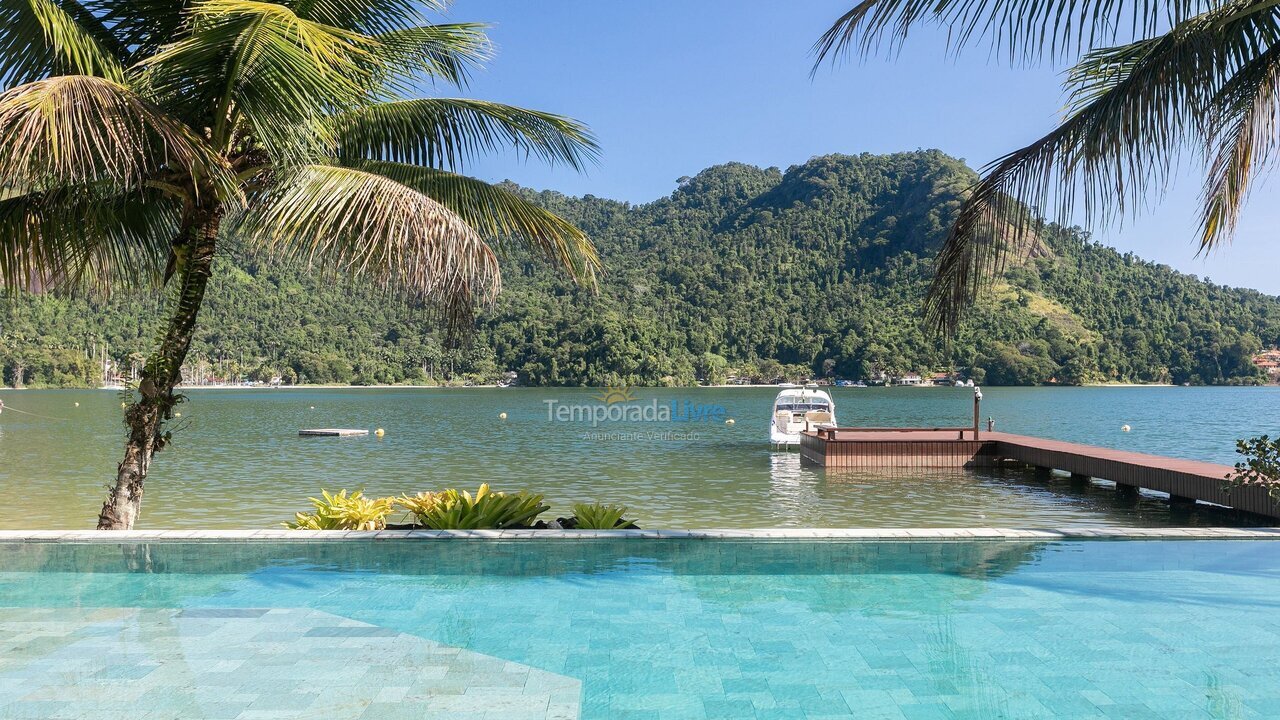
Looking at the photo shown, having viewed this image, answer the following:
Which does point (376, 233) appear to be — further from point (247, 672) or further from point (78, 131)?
point (247, 672)

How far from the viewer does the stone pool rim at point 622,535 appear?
6.54m

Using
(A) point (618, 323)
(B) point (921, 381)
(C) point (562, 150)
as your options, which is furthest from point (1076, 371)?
(C) point (562, 150)

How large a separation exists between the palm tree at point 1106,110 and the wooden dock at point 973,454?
44.6ft

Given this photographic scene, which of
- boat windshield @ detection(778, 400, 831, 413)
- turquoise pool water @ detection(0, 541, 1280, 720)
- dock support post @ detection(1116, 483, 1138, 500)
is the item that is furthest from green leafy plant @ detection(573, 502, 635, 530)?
boat windshield @ detection(778, 400, 831, 413)

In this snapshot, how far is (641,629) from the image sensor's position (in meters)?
5.03

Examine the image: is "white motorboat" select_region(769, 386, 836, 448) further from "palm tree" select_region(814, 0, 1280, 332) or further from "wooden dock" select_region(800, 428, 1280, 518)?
"palm tree" select_region(814, 0, 1280, 332)

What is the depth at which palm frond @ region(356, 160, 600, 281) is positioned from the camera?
7.48m

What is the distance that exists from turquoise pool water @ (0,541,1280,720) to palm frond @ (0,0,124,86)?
3.43m

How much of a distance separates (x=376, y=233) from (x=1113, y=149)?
13.8 ft

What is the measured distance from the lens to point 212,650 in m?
4.49

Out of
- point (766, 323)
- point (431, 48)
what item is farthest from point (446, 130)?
point (766, 323)

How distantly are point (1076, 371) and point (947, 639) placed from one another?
415 ft

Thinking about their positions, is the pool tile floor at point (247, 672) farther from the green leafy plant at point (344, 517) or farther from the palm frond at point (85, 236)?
the green leafy plant at point (344, 517)

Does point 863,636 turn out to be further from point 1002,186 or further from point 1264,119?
point 1264,119
